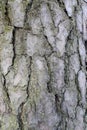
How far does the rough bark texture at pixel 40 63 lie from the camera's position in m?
1.22

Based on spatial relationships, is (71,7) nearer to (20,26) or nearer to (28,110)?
(20,26)

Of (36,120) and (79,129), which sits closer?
(36,120)

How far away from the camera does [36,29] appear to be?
1.24m

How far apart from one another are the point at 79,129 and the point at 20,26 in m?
0.49

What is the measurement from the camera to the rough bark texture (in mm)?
1217

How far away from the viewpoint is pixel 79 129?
137 cm

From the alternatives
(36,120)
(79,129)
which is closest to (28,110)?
(36,120)

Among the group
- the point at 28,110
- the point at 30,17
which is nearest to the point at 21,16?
the point at 30,17

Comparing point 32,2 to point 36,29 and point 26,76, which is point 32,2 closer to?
point 36,29

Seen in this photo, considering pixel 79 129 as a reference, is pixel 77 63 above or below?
above

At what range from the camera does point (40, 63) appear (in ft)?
4.10

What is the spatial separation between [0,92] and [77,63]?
1.09ft

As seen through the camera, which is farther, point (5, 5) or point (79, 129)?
point (79, 129)

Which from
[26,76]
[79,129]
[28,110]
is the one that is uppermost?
[26,76]
